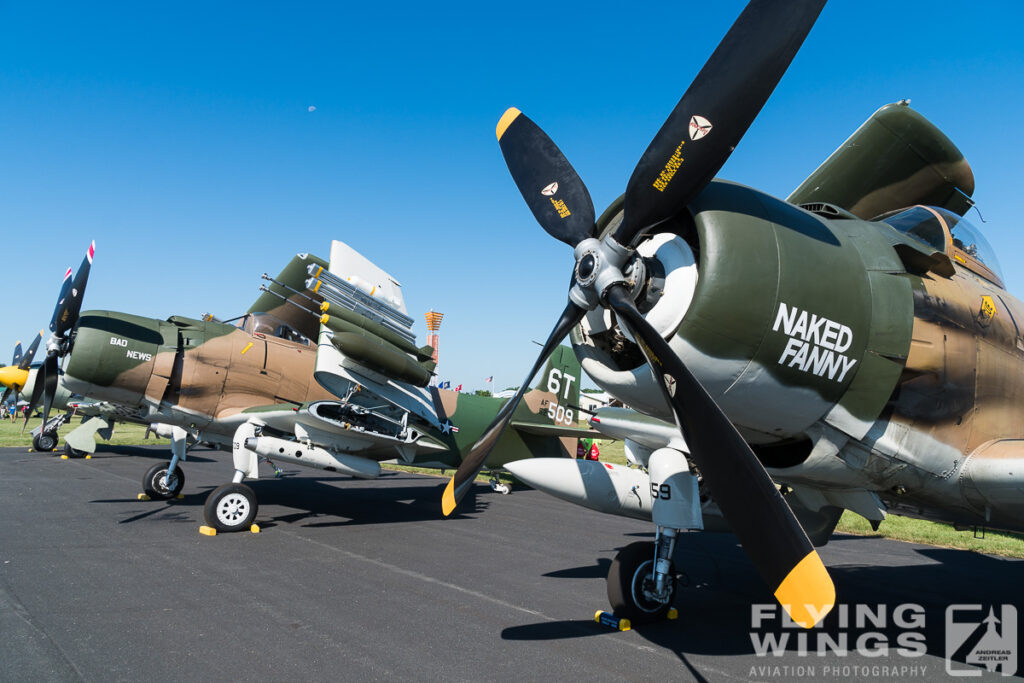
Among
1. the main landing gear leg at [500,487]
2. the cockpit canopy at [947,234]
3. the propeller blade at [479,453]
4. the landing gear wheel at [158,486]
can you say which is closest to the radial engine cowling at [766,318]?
the propeller blade at [479,453]

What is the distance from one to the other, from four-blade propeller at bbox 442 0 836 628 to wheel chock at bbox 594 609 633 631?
224cm

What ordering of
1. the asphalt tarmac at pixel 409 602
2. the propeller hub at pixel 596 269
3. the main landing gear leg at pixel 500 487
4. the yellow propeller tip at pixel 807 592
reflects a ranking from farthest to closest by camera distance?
the main landing gear leg at pixel 500 487 → the asphalt tarmac at pixel 409 602 → the propeller hub at pixel 596 269 → the yellow propeller tip at pixel 807 592

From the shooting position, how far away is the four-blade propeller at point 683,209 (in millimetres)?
2910

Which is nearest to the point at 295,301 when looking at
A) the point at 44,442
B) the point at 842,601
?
the point at 842,601

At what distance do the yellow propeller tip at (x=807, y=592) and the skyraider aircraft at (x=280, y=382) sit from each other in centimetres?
683

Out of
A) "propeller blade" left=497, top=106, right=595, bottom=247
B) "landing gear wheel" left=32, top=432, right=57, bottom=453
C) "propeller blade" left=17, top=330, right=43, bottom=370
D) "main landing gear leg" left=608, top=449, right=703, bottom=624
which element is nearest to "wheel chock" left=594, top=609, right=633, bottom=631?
"main landing gear leg" left=608, top=449, right=703, bottom=624

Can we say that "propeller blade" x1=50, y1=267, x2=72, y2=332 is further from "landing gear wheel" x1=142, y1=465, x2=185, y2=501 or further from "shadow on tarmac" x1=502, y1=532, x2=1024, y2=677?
"shadow on tarmac" x1=502, y1=532, x2=1024, y2=677

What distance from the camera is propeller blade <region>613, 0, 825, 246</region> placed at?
3100 millimetres

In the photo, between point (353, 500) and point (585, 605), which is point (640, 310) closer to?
point (585, 605)

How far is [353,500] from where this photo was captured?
1269 centimetres

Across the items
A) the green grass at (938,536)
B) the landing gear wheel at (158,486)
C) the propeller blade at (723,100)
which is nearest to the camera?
the propeller blade at (723,100)

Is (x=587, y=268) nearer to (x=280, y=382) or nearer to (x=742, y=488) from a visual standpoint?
(x=742, y=488)

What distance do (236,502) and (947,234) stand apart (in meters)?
9.08

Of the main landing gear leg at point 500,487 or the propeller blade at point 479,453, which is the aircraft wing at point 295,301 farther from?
the propeller blade at point 479,453
